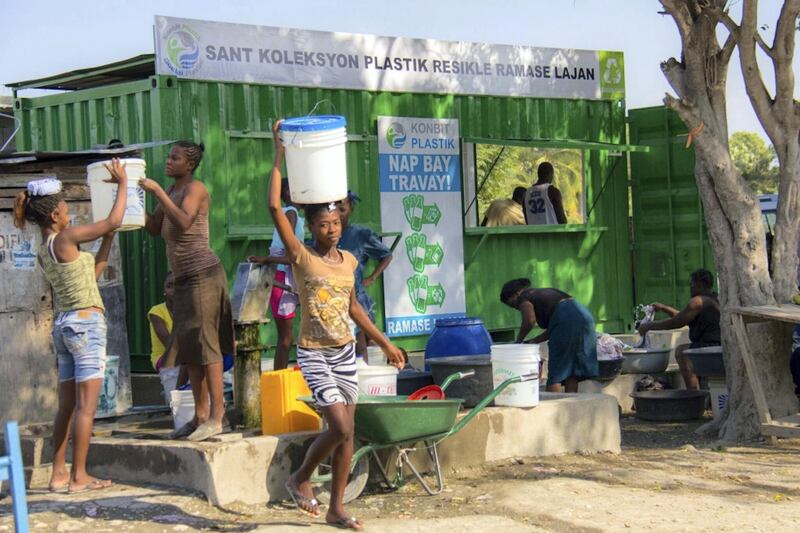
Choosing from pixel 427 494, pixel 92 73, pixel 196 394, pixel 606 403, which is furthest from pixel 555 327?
pixel 92 73

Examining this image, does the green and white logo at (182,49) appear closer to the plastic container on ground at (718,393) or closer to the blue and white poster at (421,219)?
the blue and white poster at (421,219)

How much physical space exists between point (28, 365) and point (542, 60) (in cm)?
660

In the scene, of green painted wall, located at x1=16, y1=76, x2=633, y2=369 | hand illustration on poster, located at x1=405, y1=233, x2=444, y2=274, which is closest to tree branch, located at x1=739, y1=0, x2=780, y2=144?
green painted wall, located at x1=16, y1=76, x2=633, y2=369

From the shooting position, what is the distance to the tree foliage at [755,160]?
161 feet

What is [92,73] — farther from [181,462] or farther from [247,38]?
[181,462]

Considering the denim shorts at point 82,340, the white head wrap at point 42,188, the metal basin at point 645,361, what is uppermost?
the white head wrap at point 42,188

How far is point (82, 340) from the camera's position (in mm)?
6953

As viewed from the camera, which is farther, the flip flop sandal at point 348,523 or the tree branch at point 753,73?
the tree branch at point 753,73

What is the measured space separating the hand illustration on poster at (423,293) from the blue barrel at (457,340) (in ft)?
9.41

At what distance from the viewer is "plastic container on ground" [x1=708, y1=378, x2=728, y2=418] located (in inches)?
427

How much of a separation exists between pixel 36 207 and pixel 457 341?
341 cm

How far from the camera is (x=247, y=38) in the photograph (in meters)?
10.8

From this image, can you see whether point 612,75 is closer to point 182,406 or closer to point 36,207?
point 182,406

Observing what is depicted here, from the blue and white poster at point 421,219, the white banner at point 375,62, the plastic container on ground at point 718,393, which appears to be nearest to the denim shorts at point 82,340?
the white banner at point 375,62
